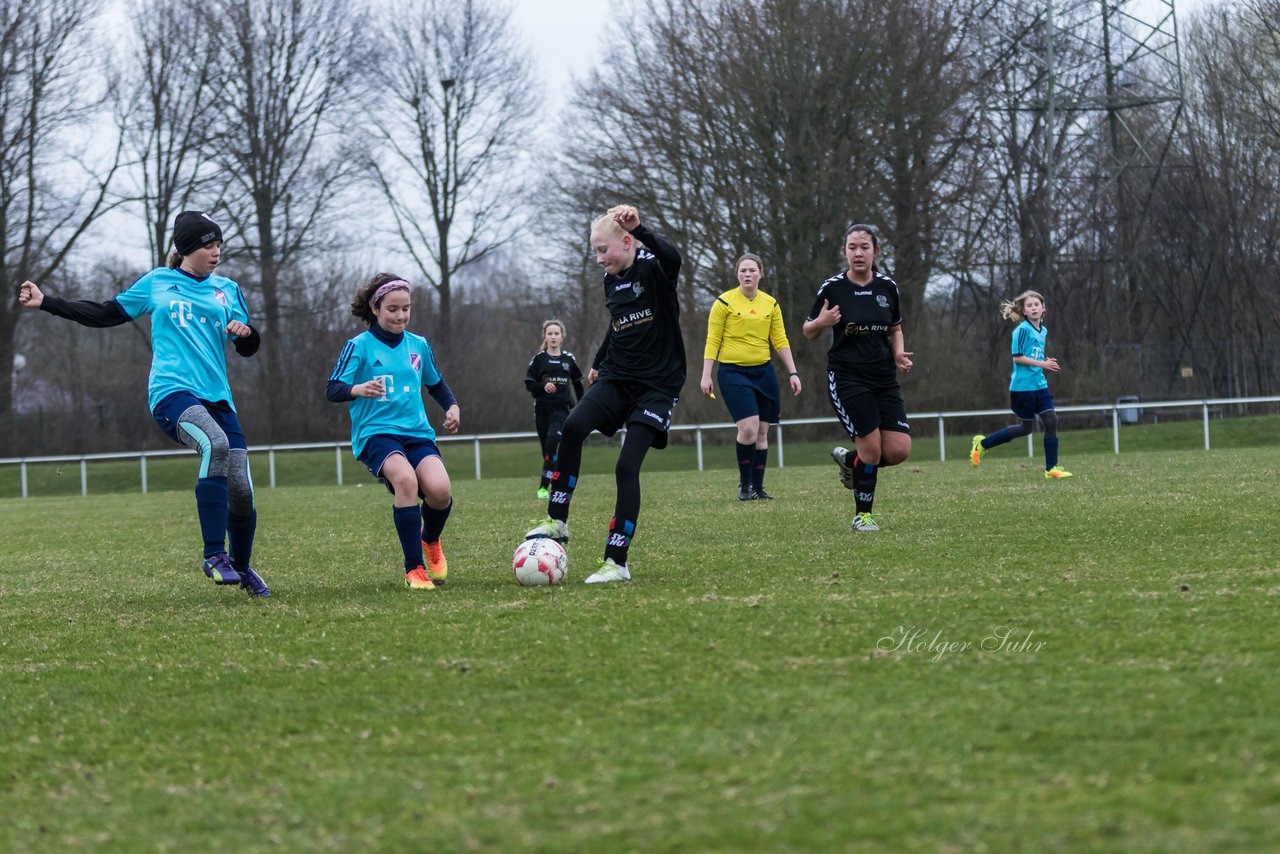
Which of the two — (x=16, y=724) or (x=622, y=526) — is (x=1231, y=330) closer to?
(x=622, y=526)

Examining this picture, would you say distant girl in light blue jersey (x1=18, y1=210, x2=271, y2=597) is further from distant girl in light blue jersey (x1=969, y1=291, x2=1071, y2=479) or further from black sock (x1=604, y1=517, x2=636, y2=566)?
distant girl in light blue jersey (x1=969, y1=291, x2=1071, y2=479)

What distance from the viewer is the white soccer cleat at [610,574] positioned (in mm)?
6727

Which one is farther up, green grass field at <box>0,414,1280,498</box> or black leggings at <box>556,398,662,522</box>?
black leggings at <box>556,398,662,522</box>

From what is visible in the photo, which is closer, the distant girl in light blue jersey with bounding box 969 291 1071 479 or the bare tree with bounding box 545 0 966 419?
the distant girl in light blue jersey with bounding box 969 291 1071 479

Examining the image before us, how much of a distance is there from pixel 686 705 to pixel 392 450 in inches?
143

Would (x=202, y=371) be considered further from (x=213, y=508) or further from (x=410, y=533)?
(x=410, y=533)

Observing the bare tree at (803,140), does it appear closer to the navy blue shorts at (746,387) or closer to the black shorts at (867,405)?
the navy blue shorts at (746,387)

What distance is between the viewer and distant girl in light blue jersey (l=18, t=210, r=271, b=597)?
7.00 meters

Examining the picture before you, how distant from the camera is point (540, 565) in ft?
22.1

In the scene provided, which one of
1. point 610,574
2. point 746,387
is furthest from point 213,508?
point 746,387

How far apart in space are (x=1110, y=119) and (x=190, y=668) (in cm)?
3519

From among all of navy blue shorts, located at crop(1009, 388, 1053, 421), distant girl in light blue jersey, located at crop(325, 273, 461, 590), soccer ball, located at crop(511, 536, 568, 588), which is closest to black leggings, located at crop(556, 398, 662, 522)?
soccer ball, located at crop(511, 536, 568, 588)

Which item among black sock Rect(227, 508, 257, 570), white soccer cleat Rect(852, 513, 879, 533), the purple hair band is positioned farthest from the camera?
white soccer cleat Rect(852, 513, 879, 533)

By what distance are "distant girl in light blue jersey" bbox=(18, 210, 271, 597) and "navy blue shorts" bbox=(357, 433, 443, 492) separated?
0.61 m
